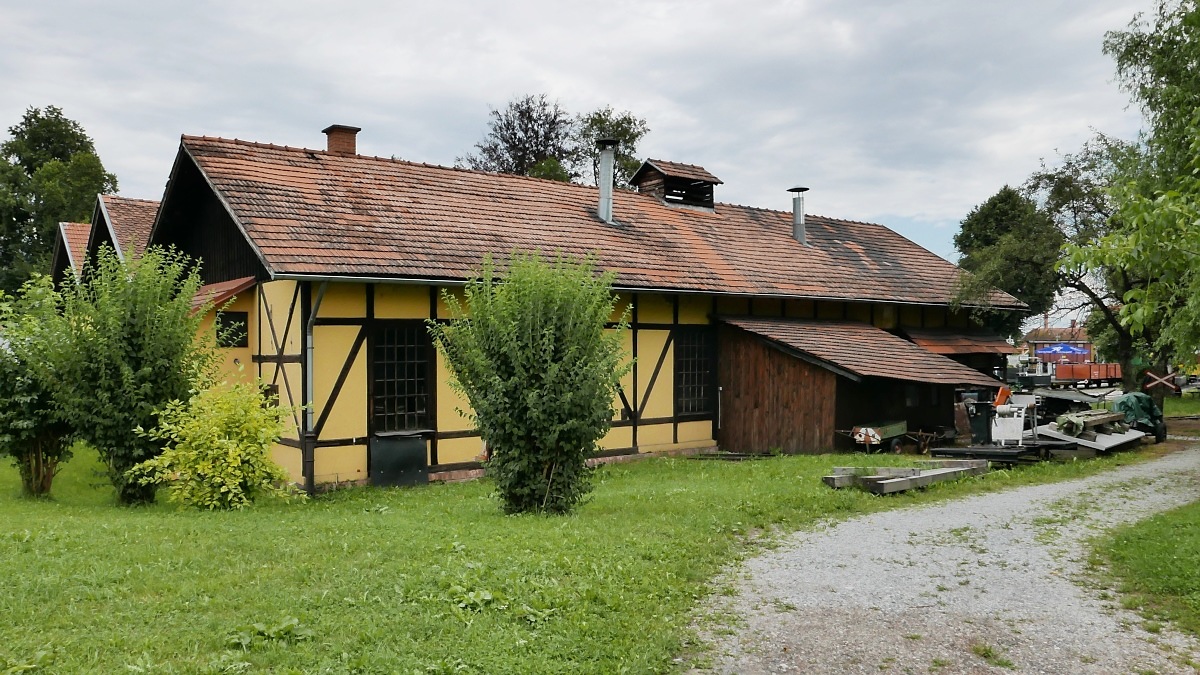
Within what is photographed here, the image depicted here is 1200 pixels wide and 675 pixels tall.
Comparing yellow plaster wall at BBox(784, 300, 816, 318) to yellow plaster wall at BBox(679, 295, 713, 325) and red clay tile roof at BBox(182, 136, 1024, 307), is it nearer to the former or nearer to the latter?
red clay tile roof at BBox(182, 136, 1024, 307)

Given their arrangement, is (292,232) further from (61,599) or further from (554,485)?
A: (61,599)

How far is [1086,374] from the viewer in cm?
4331

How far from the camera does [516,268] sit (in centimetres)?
1068

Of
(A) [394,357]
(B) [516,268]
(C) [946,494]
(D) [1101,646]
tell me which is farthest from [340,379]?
(D) [1101,646]

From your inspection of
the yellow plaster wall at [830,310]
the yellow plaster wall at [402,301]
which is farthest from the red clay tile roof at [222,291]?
the yellow plaster wall at [830,310]

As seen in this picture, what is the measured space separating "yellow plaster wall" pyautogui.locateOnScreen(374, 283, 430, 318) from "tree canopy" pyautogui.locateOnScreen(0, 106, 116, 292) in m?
30.6

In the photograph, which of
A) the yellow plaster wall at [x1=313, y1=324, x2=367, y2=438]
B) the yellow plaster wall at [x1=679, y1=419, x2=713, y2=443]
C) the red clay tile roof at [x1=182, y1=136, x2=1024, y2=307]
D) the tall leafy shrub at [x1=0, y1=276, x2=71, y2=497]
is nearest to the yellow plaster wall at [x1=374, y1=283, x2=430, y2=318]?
the red clay tile roof at [x1=182, y1=136, x2=1024, y2=307]

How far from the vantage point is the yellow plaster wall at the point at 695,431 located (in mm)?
18312

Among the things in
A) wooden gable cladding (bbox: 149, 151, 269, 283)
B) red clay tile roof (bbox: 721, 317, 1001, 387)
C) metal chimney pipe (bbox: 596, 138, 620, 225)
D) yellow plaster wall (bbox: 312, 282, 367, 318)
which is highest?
metal chimney pipe (bbox: 596, 138, 620, 225)

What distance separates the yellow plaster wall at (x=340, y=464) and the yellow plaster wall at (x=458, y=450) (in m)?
1.29

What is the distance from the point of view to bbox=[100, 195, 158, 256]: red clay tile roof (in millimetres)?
21875

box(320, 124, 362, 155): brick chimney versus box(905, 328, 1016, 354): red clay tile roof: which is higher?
box(320, 124, 362, 155): brick chimney

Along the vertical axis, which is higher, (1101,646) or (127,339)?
(127,339)

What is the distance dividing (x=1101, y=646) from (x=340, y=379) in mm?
10593
